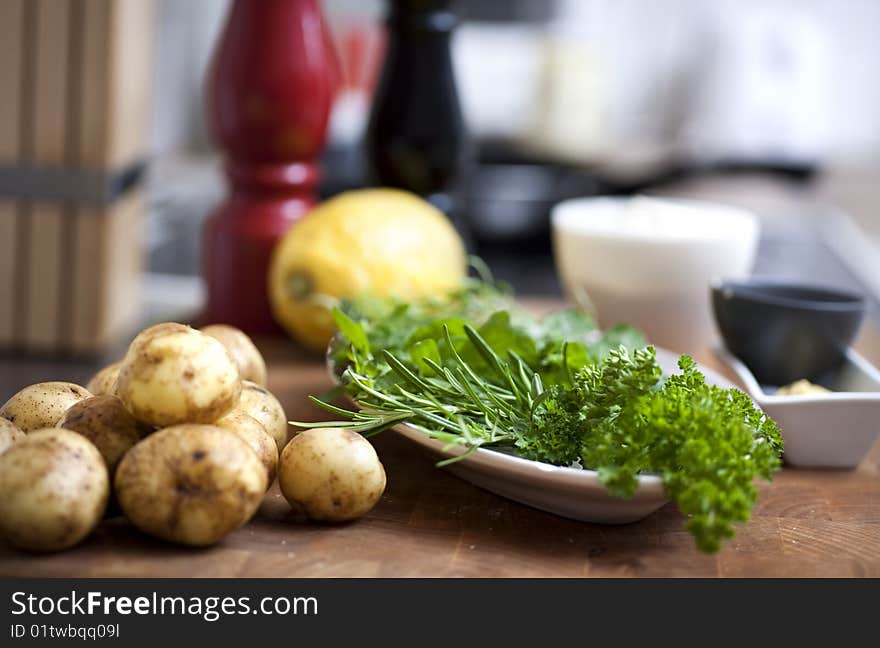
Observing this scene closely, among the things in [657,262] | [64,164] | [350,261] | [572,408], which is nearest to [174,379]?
[572,408]

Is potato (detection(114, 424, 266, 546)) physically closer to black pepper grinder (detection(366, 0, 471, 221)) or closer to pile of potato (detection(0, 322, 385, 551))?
pile of potato (detection(0, 322, 385, 551))

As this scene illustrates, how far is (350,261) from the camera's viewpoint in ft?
4.28

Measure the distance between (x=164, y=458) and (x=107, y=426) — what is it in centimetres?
8

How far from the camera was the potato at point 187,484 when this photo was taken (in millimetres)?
712

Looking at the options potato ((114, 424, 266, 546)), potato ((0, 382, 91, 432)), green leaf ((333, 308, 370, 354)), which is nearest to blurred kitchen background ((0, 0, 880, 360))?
green leaf ((333, 308, 370, 354))

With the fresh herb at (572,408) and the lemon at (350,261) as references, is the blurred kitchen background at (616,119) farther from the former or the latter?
the fresh herb at (572,408)

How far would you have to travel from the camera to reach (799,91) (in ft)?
15.2

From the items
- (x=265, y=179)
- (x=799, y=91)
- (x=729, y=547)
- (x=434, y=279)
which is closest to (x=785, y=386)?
(x=729, y=547)

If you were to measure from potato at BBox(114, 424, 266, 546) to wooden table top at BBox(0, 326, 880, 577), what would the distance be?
1.0 inches

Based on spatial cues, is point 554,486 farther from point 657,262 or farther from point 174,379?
point 657,262

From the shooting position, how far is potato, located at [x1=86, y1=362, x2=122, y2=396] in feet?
2.96
